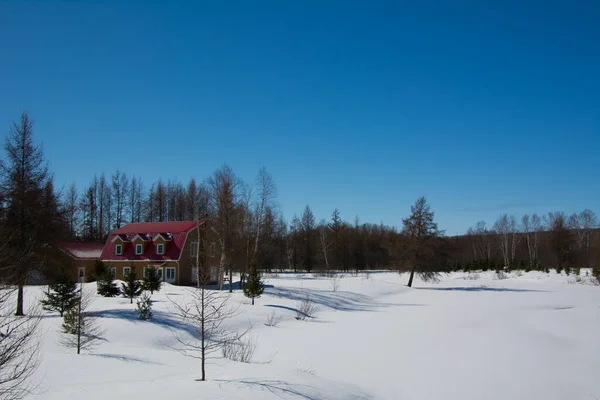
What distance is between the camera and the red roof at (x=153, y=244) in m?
37.2

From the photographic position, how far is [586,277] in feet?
168

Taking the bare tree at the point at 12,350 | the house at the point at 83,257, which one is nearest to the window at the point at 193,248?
the house at the point at 83,257

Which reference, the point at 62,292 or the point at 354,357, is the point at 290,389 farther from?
the point at 62,292

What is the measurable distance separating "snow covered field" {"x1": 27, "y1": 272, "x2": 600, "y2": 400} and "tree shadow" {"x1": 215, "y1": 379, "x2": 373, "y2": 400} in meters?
0.03

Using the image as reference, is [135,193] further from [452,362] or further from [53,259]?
[452,362]

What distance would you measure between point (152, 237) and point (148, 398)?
32548mm

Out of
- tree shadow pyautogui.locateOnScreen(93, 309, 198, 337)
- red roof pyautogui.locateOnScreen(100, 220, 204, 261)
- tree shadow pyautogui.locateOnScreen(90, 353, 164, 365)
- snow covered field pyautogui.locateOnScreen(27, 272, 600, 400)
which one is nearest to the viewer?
snow covered field pyautogui.locateOnScreen(27, 272, 600, 400)

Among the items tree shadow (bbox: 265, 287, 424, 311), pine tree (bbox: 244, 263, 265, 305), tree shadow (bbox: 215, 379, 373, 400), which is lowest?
tree shadow (bbox: 265, 287, 424, 311)

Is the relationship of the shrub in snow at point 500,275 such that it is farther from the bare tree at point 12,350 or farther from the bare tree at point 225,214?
the bare tree at point 12,350

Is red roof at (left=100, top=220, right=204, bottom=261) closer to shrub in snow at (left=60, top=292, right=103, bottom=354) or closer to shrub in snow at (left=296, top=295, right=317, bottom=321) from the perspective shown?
shrub in snow at (left=296, top=295, right=317, bottom=321)

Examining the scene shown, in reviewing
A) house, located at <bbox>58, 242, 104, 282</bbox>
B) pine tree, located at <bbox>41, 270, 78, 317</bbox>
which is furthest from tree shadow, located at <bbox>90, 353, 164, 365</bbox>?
house, located at <bbox>58, 242, 104, 282</bbox>

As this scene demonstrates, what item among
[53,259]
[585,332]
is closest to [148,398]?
[53,259]

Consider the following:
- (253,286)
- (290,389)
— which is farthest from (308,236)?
(290,389)

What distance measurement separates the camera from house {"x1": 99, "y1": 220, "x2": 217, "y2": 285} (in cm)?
3666
